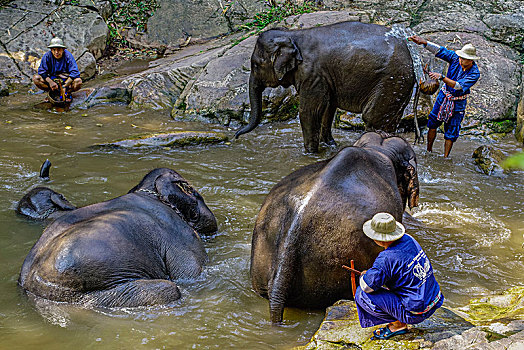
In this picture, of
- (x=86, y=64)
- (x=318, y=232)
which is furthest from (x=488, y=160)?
(x=86, y=64)

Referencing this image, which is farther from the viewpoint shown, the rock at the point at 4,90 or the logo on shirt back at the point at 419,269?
the rock at the point at 4,90

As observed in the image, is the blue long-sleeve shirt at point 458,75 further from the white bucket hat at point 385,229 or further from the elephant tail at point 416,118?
the white bucket hat at point 385,229

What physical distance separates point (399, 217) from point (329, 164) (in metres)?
0.76

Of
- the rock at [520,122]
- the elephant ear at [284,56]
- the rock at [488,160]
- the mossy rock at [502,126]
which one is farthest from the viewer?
the mossy rock at [502,126]

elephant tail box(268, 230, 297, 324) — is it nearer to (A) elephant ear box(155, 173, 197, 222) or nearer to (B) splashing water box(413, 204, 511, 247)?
(A) elephant ear box(155, 173, 197, 222)

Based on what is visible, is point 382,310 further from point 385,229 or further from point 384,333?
point 385,229

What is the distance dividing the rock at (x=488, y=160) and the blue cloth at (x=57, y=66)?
8.00m

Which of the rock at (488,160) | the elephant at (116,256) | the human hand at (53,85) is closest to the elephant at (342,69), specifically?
the rock at (488,160)

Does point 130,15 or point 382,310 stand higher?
point 130,15

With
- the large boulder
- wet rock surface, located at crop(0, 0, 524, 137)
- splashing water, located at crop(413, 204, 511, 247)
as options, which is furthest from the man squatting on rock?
the large boulder

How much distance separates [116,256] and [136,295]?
34 cm

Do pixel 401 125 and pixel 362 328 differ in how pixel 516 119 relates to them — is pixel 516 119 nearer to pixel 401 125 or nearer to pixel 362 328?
pixel 401 125

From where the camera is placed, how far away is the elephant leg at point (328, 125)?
8.86 metres

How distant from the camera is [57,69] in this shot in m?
11.5
